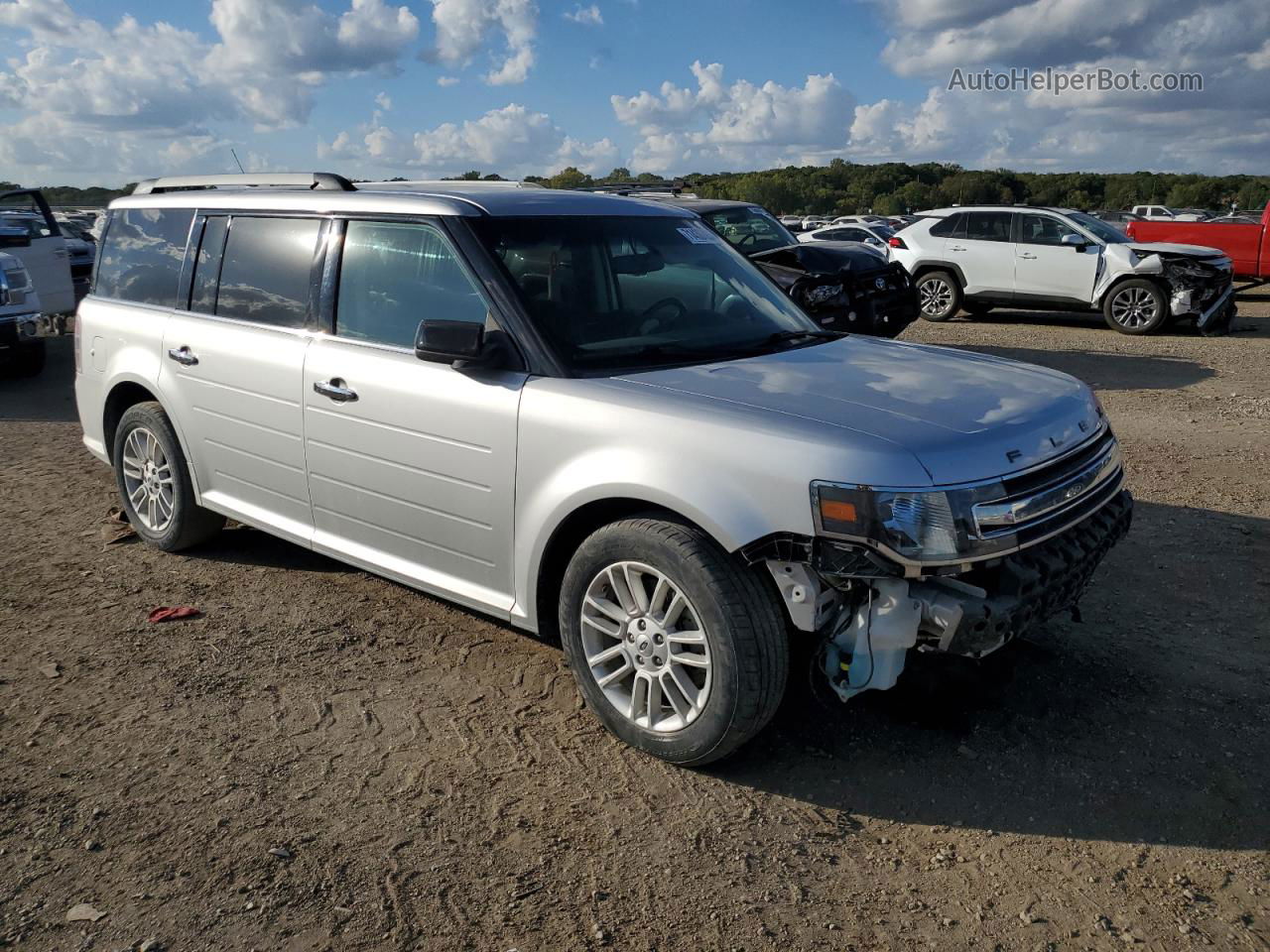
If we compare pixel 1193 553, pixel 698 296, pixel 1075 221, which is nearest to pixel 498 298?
pixel 698 296

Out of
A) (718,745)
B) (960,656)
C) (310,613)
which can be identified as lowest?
(310,613)

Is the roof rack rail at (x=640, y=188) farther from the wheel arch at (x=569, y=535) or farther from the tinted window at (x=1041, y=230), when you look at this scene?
the tinted window at (x=1041, y=230)

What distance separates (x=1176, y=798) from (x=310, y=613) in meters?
3.59

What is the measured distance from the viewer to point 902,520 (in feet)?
10.2

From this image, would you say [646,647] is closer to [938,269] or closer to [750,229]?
[750,229]

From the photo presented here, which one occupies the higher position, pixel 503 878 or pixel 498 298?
pixel 498 298

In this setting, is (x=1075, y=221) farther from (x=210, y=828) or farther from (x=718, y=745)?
(x=210, y=828)

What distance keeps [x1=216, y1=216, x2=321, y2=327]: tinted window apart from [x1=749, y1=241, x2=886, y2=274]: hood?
6.66 m

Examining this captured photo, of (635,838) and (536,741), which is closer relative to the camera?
(635,838)

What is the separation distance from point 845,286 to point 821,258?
0.42 meters

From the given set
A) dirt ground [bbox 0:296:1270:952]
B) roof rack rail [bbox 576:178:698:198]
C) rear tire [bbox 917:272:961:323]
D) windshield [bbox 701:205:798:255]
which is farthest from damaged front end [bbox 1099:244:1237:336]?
dirt ground [bbox 0:296:1270:952]

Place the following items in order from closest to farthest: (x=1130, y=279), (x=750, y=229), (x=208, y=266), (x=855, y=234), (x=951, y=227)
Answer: (x=208, y=266) < (x=750, y=229) < (x=1130, y=279) < (x=951, y=227) < (x=855, y=234)

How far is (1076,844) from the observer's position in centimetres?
324

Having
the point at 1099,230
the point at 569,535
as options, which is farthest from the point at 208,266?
the point at 1099,230
